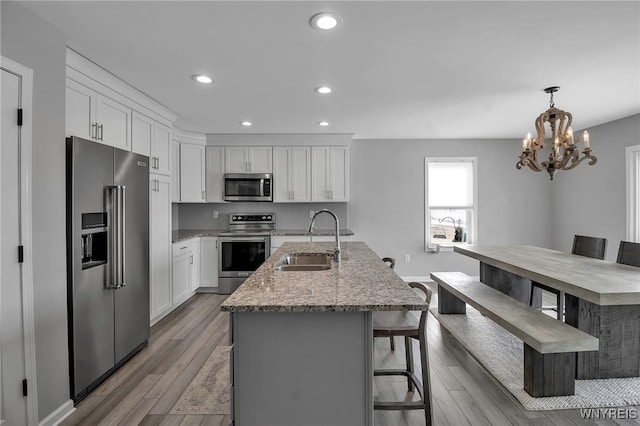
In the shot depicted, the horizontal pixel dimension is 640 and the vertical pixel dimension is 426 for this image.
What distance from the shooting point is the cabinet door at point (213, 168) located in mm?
5098

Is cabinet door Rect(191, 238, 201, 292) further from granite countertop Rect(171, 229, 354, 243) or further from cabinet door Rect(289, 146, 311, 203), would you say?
cabinet door Rect(289, 146, 311, 203)

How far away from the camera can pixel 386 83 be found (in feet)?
9.75

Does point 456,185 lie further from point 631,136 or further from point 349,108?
point 349,108

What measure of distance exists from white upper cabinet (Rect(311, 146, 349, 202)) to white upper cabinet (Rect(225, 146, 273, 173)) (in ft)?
2.26

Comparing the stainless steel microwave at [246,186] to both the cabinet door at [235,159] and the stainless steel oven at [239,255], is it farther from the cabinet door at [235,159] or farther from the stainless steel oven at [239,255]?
the stainless steel oven at [239,255]

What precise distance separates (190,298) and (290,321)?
367 centimetres

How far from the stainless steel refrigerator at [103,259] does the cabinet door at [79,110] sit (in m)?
0.22

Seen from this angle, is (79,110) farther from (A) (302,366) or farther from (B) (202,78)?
(A) (302,366)

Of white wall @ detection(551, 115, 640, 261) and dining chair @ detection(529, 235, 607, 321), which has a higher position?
white wall @ detection(551, 115, 640, 261)

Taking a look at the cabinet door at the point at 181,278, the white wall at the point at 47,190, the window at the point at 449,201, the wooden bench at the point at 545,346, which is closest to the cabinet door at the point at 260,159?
the cabinet door at the point at 181,278

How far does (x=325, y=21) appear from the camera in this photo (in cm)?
195

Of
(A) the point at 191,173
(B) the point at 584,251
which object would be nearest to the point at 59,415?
(A) the point at 191,173

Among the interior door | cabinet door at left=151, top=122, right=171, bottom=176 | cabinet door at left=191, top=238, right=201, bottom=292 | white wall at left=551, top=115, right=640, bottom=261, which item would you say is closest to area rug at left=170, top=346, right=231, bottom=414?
the interior door

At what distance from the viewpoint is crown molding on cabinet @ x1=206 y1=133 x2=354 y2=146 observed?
5031 millimetres
